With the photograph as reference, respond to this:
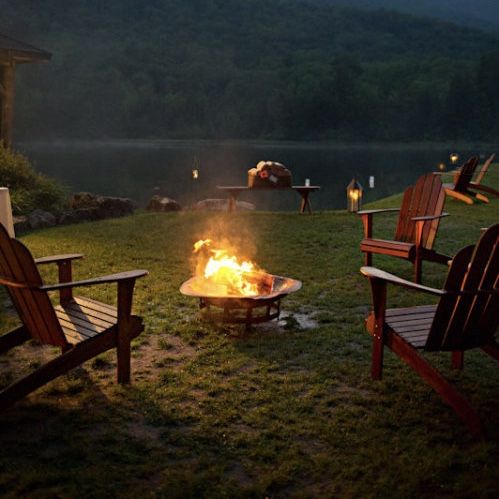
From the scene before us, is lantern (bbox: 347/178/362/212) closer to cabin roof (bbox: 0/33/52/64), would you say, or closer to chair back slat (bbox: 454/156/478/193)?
chair back slat (bbox: 454/156/478/193)

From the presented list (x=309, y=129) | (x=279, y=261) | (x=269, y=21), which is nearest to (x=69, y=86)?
(x=309, y=129)

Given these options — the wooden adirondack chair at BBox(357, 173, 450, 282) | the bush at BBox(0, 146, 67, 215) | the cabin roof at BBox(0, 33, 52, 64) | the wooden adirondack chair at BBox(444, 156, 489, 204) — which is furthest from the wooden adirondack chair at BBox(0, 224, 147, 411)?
the cabin roof at BBox(0, 33, 52, 64)

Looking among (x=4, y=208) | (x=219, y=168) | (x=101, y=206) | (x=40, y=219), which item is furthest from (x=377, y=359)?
(x=219, y=168)

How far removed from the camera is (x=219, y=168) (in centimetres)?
3984

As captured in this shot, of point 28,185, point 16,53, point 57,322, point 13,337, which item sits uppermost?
point 16,53

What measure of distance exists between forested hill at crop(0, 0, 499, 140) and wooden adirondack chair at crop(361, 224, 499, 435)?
199 feet

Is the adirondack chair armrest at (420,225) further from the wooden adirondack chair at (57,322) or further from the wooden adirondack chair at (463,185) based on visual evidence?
the wooden adirondack chair at (463,185)

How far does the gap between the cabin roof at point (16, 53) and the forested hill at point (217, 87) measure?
48.4 metres

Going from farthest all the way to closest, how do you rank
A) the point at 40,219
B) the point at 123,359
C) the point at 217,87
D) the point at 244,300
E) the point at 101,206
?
the point at 217,87 → the point at 101,206 → the point at 40,219 → the point at 244,300 → the point at 123,359

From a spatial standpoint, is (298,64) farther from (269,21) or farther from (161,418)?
(161,418)

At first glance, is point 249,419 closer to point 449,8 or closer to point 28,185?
point 28,185

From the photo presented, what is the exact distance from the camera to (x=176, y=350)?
4121 millimetres

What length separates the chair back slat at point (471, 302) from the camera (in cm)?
297

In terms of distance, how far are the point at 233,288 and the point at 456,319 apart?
6.16 ft
